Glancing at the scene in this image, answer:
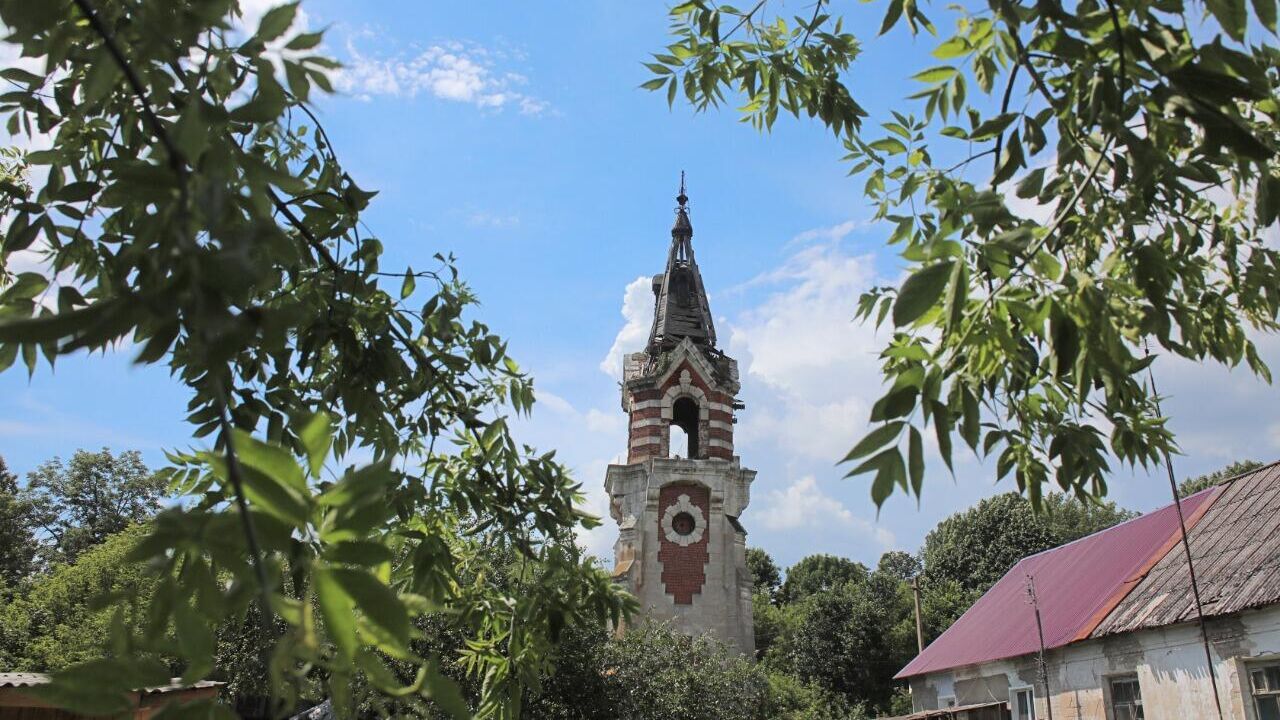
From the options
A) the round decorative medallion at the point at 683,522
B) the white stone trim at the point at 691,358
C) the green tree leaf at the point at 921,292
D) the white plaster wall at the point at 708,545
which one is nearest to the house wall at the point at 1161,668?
the white plaster wall at the point at 708,545

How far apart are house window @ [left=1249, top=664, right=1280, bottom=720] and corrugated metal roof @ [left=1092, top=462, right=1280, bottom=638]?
88cm

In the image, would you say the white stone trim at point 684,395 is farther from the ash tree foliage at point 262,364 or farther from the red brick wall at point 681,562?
the ash tree foliage at point 262,364

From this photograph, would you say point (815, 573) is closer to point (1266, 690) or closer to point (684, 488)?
point (684, 488)

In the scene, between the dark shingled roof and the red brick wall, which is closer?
the red brick wall

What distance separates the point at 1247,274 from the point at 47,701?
12.8 ft

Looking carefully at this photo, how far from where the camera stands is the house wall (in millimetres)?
12969

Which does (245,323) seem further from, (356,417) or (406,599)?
(356,417)

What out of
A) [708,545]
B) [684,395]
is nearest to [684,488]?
[708,545]

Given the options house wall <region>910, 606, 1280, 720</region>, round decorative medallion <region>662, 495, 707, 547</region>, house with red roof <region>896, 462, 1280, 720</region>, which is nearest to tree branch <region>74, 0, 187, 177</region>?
house with red roof <region>896, 462, 1280, 720</region>

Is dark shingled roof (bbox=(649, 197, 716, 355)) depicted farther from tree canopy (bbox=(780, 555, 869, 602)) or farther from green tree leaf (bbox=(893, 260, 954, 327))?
tree canopy (bbox=(780, 555, 869, 602))

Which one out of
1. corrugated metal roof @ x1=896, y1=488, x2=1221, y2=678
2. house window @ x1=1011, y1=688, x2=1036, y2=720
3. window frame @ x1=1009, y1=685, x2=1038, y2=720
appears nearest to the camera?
corrugated metal roof @ x1=896, y1=488, x2=1221, y2=678

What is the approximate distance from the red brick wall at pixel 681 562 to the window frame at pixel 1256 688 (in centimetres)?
1237

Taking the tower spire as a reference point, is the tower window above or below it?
below

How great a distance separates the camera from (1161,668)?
47.3 ft
